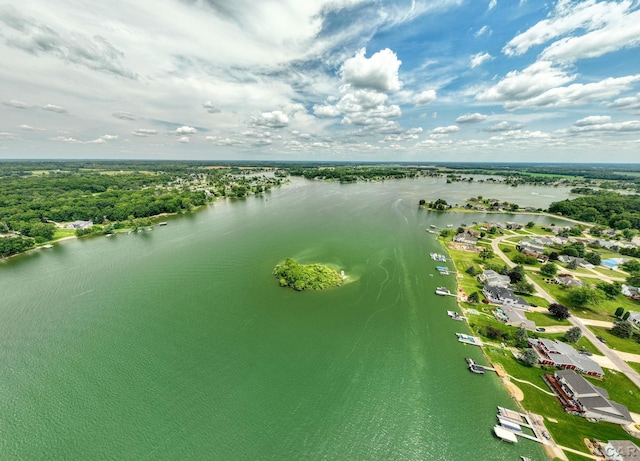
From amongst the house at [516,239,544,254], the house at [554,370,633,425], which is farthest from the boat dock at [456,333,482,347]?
the house at [516,239,544,254]

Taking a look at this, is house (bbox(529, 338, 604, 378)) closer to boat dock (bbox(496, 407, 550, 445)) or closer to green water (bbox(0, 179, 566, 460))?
green water (bbox(0, 179, 566, 460))

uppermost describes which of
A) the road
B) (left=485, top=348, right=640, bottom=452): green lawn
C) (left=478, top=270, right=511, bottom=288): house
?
(left=478, top=270, right=511, bottom=288): house

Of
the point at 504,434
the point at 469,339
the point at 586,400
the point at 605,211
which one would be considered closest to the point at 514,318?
the point at 469,339

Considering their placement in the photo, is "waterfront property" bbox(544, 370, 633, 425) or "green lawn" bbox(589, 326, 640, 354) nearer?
"waterfront property" bbox(544, 370, 633, 425)

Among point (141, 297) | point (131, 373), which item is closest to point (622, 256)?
point (131, 373)

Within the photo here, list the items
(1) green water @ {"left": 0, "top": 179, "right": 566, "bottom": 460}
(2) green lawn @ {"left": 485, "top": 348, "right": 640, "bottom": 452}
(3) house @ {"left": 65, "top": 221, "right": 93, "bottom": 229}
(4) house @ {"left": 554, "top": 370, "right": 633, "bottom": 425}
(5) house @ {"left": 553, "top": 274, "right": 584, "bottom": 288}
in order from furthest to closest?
(3) house @ {"left": 65, "top": 221, "right": 93, "bottom": 229} < (5) house @ {"left": 553, "top": 274, "right": 584, "bottom": 288} < (4) house @ {"left": 554, "top": 370, "right": 633, "bottom": 425} < (1) green water @ {"left": 0, "top": 179, "right": 566, "bottom": 460} < (2) green lawn @ {"left": 485, "top": 348, "right": 640, "bottom": 452}

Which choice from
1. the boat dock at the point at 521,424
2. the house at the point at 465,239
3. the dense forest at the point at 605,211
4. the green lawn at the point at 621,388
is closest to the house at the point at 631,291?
the green lawn at the point at 621,388

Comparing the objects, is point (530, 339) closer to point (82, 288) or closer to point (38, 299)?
point (82, 288)
